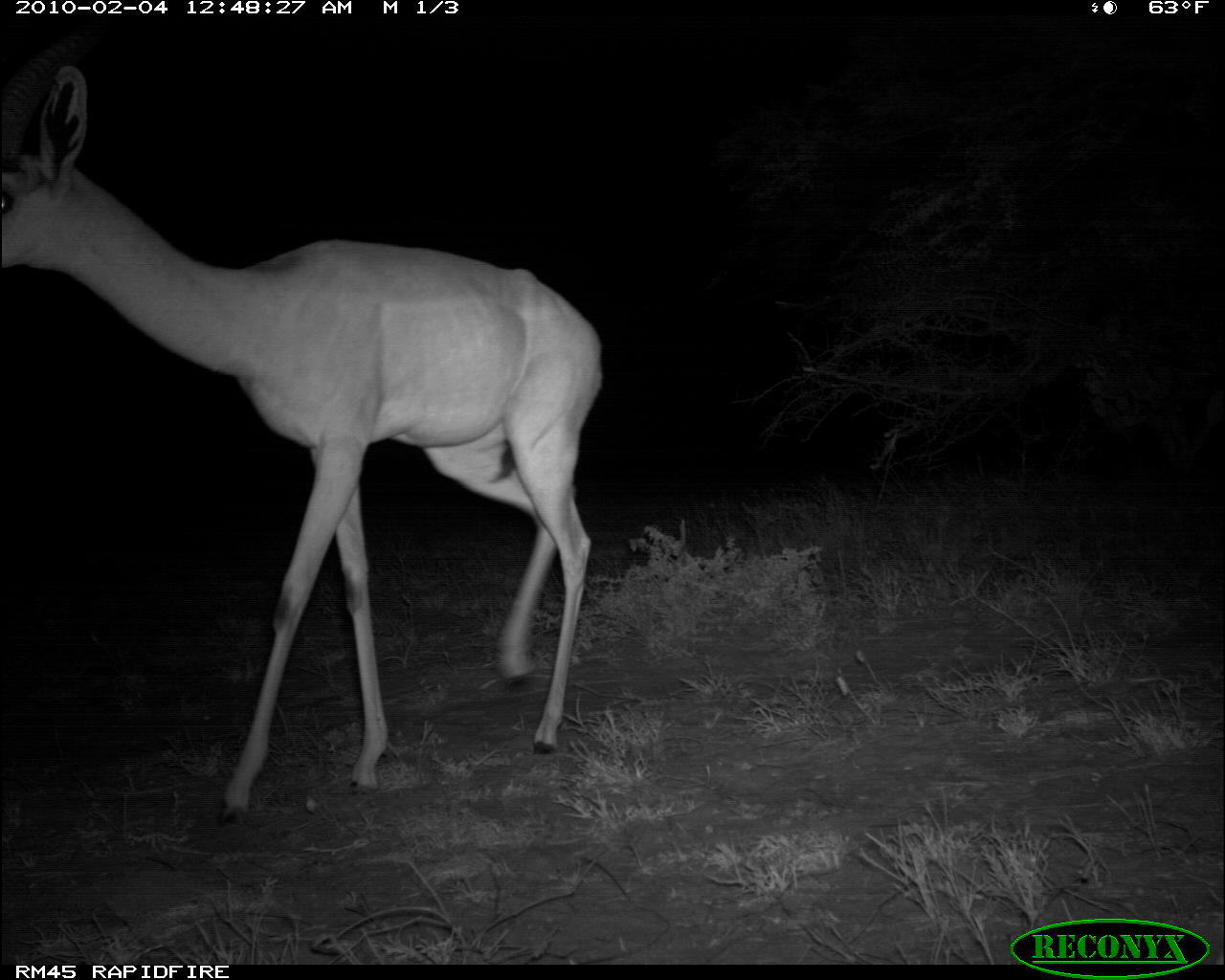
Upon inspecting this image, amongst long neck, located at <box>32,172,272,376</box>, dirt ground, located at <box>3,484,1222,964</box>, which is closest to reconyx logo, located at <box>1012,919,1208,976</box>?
dirt ground, located at <box>3,484,1222,964</box>

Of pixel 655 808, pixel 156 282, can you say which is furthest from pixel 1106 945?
pixel 156 282

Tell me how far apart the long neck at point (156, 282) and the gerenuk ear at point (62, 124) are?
11cm

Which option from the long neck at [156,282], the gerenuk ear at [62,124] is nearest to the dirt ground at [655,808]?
the long neck at [156,282]

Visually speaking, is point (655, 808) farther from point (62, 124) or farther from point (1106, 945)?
point (62, 124)

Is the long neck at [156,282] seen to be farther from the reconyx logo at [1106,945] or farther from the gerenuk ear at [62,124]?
the reconyx logo at [1106,945]

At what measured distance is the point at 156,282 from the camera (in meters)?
4.07

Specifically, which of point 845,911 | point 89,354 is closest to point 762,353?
point 89,354

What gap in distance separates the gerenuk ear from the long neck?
11 cm

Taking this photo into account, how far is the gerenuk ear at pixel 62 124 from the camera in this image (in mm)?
3600

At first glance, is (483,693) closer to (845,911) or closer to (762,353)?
(845,911)

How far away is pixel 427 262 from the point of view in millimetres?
4914

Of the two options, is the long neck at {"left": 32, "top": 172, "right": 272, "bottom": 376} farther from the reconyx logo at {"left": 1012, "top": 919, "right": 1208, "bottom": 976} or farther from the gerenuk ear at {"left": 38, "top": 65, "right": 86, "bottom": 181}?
the reconyx logo at {"left": 1012, "top": 919, "right": 1208, "bottom": 976}

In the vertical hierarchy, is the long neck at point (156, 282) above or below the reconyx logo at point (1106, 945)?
above

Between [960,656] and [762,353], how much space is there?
99.7ft
